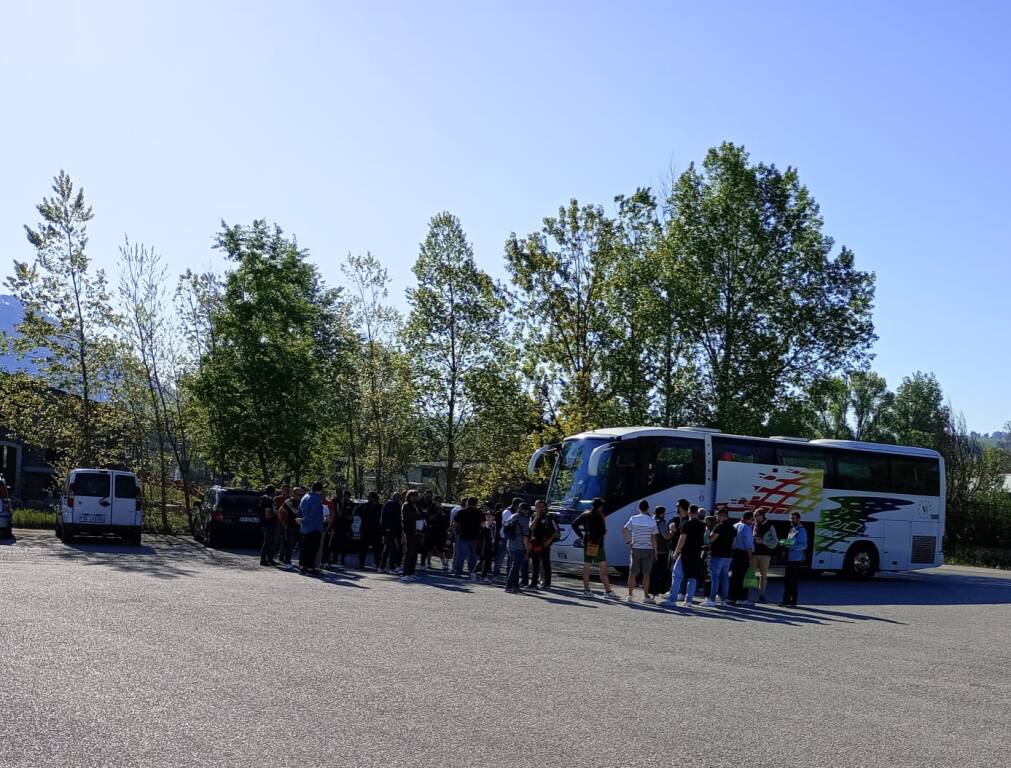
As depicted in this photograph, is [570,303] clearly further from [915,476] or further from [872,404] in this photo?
[872,404]

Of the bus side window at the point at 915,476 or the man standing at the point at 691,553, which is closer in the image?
the man standing at the point at 691,553

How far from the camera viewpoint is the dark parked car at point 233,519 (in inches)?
1158

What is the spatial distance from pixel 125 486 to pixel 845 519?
18.9 metres

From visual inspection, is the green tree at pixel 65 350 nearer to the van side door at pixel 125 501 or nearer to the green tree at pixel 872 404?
the van side door at pixel 125 501

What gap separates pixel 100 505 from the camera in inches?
1119

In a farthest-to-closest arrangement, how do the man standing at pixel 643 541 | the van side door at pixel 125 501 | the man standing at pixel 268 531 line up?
the van side door at pixel 125 501
the man standing at pixel 268 531
the man standing at pixel 643 541

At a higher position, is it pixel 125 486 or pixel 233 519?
pixel 125 486

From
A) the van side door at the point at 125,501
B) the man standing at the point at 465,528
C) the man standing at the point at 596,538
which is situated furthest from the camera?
the van side door at the point at 125,501

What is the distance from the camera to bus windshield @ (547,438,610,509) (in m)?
24.7

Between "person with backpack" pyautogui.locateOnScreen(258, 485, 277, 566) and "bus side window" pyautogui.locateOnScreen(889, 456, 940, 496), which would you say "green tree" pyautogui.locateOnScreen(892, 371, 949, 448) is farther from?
"person with backpack" pyautogui.locateOnScreen(258, 485, 277, 566)

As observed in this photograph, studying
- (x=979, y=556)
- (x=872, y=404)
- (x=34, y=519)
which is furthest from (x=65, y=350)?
(x=872, y=404)

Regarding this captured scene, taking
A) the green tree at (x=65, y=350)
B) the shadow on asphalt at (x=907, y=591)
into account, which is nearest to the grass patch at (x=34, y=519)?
the green tree at (x=65, y=350)

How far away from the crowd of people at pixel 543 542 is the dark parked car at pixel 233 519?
5.19 metres

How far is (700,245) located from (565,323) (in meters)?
6.45
